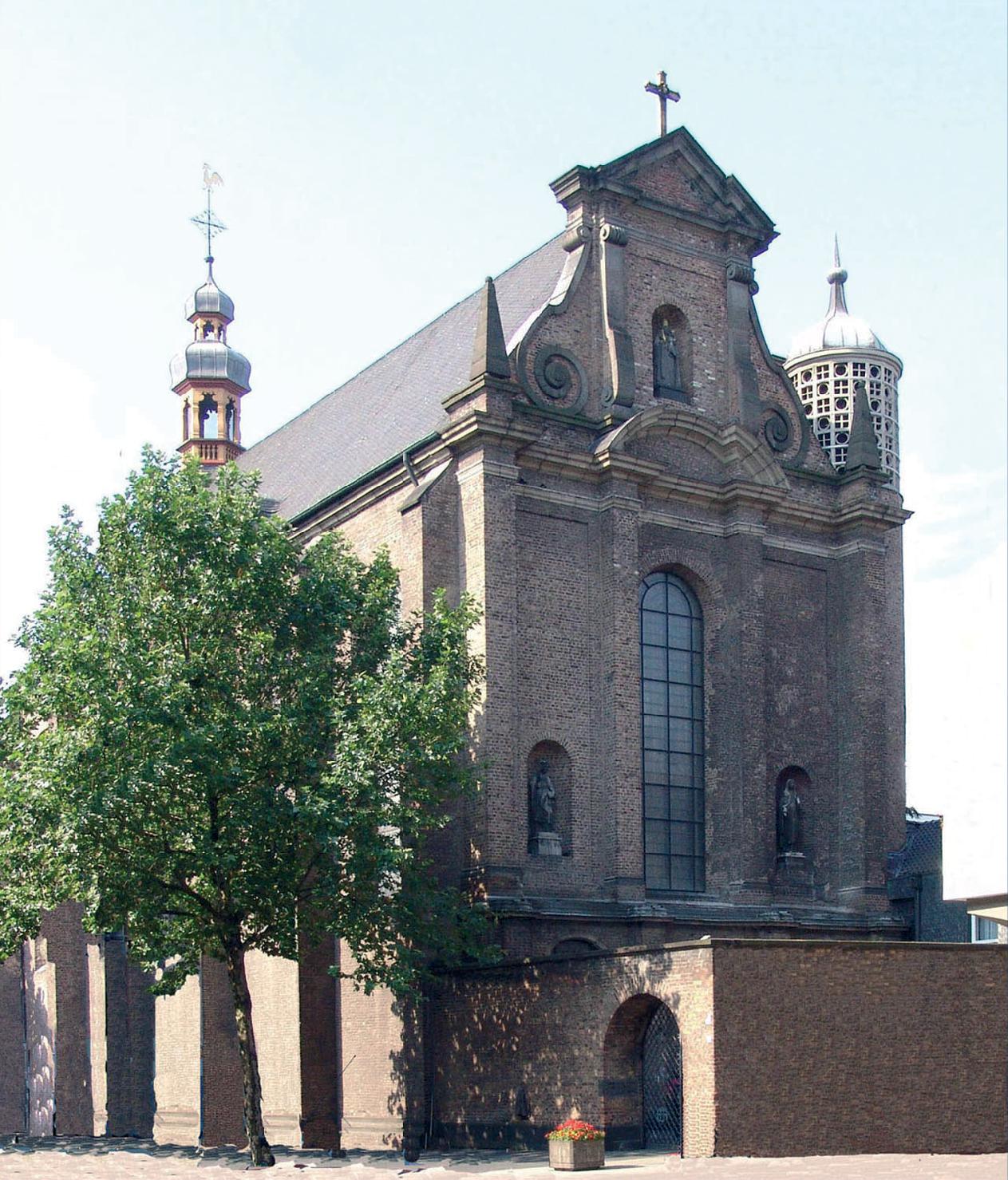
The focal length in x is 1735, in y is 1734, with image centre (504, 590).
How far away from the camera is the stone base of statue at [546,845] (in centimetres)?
3055

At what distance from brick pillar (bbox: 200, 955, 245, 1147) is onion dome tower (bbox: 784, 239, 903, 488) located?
20.5m

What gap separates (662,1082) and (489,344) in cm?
1340

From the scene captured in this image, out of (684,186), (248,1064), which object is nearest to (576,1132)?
(248,1064)

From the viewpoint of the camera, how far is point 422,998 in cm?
2706

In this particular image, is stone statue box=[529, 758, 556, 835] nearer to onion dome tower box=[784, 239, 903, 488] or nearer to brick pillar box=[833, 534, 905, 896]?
brick pillar box=[833, 534, 905, 896]

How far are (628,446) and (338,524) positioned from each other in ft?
21.8

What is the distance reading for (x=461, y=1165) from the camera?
25062mm

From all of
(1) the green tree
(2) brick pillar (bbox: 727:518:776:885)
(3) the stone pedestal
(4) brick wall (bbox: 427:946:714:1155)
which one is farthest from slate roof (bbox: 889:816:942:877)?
(1) the green tree

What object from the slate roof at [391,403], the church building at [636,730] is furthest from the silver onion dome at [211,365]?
the church building at [636,730]

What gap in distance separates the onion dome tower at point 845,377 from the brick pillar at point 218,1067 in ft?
67.4

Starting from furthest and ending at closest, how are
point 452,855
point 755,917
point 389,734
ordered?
point 755,917, point 452,855, point 389,734

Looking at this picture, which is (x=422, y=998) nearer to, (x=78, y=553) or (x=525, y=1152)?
(x=525, y=1152)

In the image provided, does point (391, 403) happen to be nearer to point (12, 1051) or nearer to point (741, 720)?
point (741, 720)

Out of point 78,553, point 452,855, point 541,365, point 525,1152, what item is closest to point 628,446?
point 541,365
